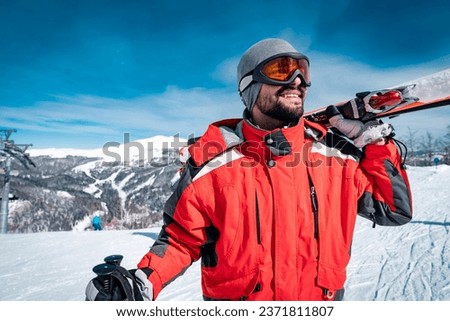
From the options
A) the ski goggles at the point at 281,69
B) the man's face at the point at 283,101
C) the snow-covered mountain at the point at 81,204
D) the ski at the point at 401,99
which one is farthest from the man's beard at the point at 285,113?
the snow-covered mountain at the point at 81,204

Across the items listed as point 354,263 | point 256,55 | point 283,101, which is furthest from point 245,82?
point 354,263

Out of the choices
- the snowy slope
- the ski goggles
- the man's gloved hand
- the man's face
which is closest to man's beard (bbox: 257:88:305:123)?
the man's face

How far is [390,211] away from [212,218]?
42.4 inches

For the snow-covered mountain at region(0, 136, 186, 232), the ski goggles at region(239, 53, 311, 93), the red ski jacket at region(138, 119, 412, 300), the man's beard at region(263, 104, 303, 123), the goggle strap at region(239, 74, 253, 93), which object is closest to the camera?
the red ski jacket at region(138, 119, 412, 300)

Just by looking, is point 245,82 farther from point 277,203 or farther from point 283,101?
point 277,203

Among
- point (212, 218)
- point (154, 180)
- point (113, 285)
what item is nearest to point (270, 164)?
point (212, 218)

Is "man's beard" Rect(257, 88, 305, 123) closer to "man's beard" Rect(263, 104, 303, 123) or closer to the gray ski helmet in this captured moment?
"man's beard" Rect(263, 104, 303, 123)

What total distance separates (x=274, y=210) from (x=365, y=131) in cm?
72

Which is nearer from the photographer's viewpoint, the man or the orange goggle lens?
the man

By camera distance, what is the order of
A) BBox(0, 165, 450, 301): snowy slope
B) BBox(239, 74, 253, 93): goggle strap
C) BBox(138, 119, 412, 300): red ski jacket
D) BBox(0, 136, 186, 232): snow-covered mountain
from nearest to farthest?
1. BBox(138, 119, 412, 300): red ski jacket
2. BBox(239, 74, 253, 93): goggle strap
3. BBox(0, 165, 450, 301): snowy slope
4. BBox(0, 136, 186, 232): snow-covered mountain

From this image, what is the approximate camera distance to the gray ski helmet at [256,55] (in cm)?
187

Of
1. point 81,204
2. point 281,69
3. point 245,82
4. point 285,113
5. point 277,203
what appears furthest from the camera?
point 81,204

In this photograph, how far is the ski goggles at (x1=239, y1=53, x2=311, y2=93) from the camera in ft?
5.94

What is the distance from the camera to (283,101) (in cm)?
175
